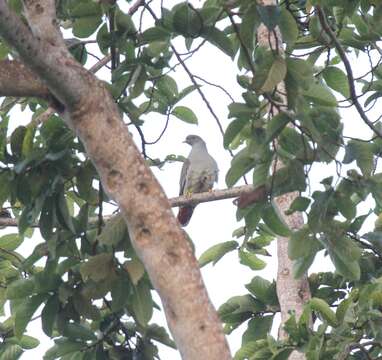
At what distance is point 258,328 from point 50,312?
1.11m

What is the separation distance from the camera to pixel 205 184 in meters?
8.48

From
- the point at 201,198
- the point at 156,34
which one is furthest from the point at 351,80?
the point at 201,198

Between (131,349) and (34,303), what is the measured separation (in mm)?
511

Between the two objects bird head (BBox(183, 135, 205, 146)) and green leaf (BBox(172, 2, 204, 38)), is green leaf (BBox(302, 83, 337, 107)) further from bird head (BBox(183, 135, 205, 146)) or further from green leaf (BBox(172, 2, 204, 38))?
bird head (BBox(183, 135, 205, 146))

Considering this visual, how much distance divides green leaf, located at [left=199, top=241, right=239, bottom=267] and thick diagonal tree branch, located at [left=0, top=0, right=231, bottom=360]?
7.48 ft

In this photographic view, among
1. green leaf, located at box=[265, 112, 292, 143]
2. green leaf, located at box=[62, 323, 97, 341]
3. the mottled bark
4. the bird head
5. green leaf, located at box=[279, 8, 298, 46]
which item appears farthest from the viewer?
the bird head

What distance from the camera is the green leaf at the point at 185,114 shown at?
487 centimetres

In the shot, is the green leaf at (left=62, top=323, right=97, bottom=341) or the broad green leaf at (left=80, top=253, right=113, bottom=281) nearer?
the broad green leaf at (left=80, top=253, right=113, bottom=281)

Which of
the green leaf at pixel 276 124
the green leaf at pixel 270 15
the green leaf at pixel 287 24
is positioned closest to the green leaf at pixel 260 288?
the green leaf at pixel 276 124

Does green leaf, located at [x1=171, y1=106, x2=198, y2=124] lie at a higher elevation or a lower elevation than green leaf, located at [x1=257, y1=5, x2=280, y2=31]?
higher

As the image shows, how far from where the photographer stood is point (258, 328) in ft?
14.8

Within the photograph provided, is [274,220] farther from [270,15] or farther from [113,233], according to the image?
[270,15]

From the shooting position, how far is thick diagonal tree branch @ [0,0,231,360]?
2.23m

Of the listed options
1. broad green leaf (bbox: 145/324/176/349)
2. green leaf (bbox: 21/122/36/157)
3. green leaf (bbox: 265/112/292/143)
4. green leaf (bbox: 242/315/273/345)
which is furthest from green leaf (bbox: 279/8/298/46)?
green leaf (bbox: 242/315/273/345)
